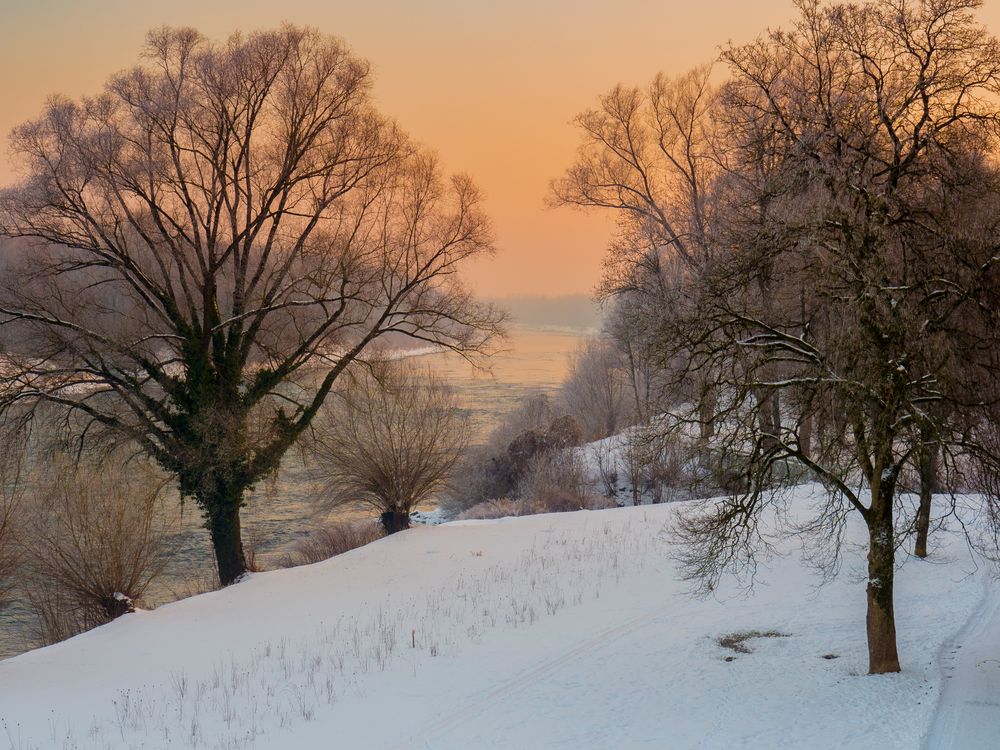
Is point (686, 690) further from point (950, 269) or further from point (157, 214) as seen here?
point (157, 214)

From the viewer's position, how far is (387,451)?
2341 cm

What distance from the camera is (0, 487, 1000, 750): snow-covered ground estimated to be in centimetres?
1001

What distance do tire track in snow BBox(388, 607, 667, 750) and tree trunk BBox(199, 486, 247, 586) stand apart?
1051 cm

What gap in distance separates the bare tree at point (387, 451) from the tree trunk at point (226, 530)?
294 centimetres

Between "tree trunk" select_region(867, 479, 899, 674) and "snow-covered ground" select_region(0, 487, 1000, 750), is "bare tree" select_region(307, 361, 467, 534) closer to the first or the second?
"snow-covered ground" select_region(0, 487, 1000, 750)

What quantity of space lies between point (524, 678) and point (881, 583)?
4.84m

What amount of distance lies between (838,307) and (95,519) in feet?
61.9

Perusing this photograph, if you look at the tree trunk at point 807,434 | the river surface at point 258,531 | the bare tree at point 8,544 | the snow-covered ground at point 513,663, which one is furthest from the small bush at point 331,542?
the tree trunk at point 807,434

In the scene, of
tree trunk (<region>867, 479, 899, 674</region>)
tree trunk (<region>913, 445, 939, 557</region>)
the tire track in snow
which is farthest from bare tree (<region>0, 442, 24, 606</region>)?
tree trunk (<region>913, 445, 939, 557</region>)

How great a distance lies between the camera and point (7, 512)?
22938 millimetres

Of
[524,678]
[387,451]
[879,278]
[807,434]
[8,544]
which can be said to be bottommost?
[524,678]

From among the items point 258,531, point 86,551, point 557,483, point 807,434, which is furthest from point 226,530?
point 557,483

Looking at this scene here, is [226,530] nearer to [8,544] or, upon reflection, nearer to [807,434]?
[8,544]

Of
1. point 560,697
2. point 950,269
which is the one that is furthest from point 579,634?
point 950,269
